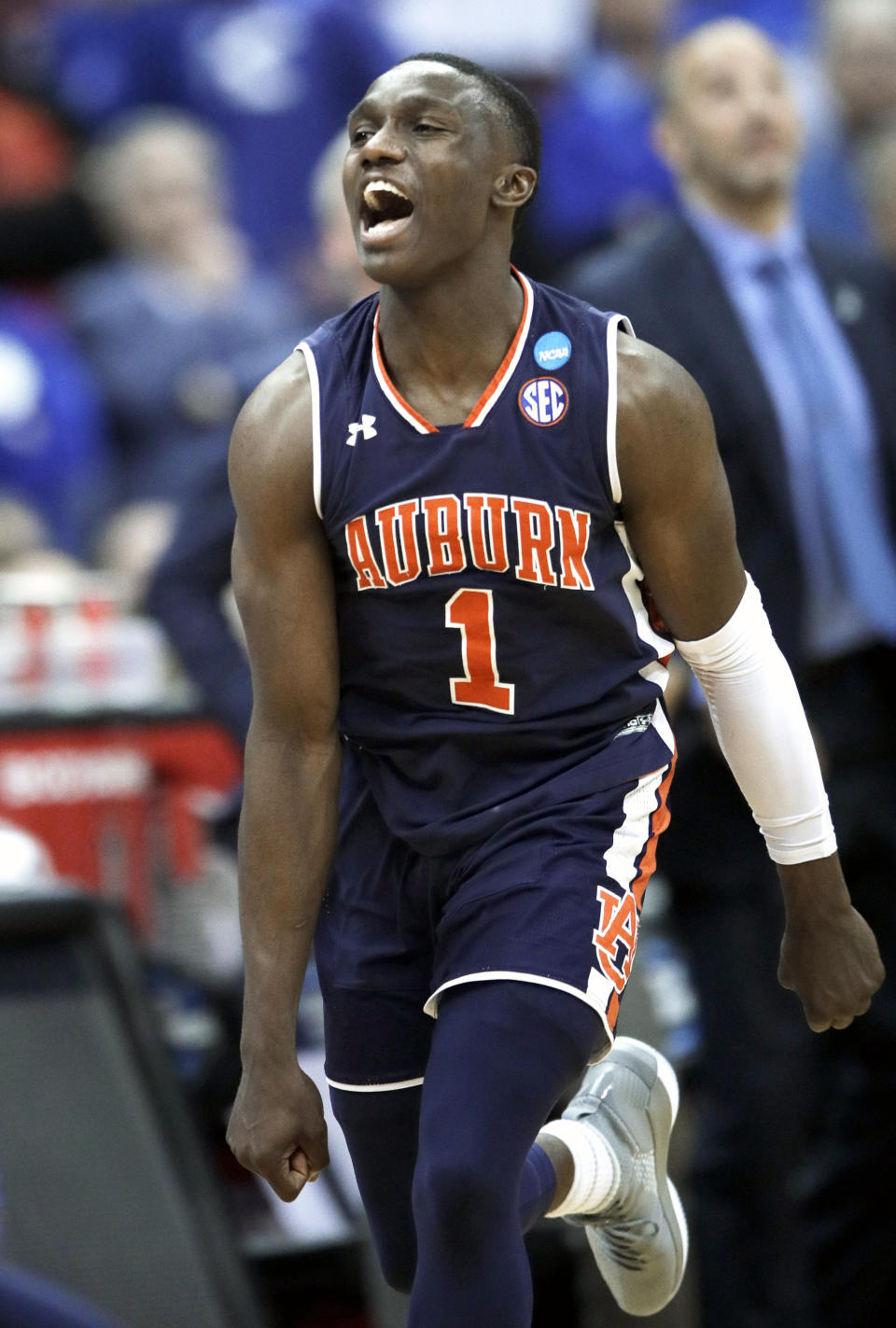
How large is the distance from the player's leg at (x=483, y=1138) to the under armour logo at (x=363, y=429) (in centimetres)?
67

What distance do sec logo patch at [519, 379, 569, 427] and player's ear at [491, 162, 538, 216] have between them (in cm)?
22

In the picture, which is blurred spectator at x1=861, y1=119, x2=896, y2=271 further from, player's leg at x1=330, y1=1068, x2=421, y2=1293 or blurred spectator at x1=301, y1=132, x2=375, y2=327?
player's leg at x1=330, y1=1068, x2=421, y2=1293

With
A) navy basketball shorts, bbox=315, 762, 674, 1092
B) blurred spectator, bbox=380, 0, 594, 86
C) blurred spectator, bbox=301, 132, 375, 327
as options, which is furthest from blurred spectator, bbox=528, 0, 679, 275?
navy basketball shorts, bbox=315, 762, 674, 1092

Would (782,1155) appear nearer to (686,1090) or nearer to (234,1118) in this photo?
(686,1090)

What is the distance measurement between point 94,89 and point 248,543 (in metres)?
Answer: 5.07

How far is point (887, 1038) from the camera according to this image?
472 cm

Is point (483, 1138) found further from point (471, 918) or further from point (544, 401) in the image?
point (544, 401)

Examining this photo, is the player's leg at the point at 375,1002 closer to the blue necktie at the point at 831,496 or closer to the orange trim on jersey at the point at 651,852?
the orange trim on jersey at the point at 651,852

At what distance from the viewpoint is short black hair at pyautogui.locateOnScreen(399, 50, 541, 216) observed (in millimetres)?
2609

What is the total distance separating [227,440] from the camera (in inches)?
189

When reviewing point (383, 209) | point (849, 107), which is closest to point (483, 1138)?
point (383, 209)

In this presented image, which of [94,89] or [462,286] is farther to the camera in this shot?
[94,89]

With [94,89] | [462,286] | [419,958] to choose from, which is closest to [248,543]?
[462,286]

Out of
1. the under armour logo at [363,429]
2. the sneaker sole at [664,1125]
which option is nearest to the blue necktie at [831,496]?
the sneaker sole at [664,1125]
